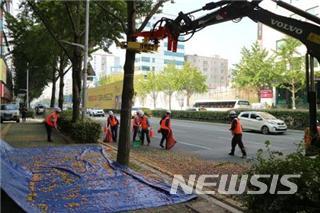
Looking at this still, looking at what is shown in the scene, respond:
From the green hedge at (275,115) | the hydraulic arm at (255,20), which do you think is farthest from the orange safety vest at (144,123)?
the green hedge at (275,115)

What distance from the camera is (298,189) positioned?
204 inches

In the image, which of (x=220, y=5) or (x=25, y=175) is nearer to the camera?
(x=220, y=5)

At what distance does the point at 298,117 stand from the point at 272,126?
5736 millimetres

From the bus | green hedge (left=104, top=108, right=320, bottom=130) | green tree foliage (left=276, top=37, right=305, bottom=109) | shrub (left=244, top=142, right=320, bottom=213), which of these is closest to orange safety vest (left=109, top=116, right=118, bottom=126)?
green hedge (left=104, top=108, right=320, bottom=130)

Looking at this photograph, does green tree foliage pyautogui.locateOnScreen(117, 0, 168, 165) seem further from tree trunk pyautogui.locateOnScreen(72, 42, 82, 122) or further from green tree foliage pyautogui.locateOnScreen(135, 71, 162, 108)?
green tree foliage pyautogui.locateOnScreen(135, 71, 162, 108)

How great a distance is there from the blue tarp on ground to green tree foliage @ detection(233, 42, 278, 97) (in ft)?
126

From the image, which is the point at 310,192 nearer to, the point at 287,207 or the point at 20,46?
the point at 287,207

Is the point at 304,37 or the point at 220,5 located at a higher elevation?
the point at 220,5

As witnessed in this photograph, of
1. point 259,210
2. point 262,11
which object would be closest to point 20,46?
point 262,11

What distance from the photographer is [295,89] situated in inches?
1881

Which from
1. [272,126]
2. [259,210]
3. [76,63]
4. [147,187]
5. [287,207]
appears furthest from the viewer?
[272,126]

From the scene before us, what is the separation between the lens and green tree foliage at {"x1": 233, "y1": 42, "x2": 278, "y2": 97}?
49062mm

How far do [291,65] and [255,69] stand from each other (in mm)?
6781

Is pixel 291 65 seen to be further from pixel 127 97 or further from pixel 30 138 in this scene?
pixel 127 97
